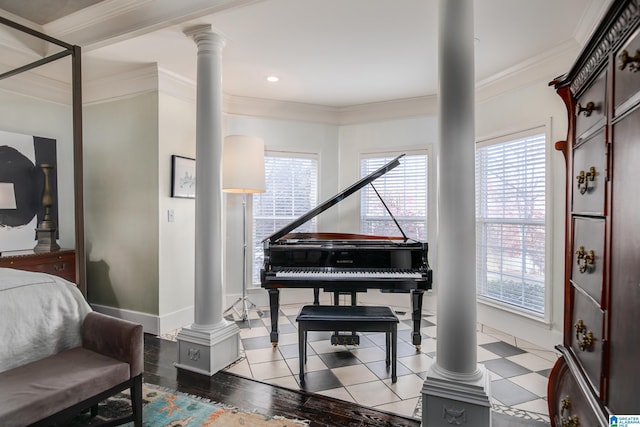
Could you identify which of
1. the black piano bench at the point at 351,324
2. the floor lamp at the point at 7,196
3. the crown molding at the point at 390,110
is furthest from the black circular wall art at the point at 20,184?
the crown molding at the point at 390,110

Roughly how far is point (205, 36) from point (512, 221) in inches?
130

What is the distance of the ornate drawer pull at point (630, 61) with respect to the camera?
881mm

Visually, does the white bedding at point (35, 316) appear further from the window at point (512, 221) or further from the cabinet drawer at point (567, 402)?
the window at point (512, 221)

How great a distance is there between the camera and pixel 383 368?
2818 millimetres

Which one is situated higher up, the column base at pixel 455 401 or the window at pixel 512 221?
the window at pixel 512 221

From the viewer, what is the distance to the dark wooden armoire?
940 mm

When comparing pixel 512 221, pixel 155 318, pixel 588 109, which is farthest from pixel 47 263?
pixel 512 221

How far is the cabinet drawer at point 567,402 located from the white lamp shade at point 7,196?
4.45 metres

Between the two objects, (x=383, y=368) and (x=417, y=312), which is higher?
(x=417, y=312)

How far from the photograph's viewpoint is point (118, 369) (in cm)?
187

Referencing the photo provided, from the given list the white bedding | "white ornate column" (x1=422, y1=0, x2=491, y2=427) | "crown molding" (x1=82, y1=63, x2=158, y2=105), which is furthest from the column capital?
the white bedding

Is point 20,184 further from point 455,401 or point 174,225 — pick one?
point 455,401

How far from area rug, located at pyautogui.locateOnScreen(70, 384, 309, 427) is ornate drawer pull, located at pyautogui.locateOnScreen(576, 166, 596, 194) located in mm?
1879

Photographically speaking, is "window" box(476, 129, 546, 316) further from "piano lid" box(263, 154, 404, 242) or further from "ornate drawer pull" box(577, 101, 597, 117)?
"ornate drawer pull" box(577, 101, 597, 117)
